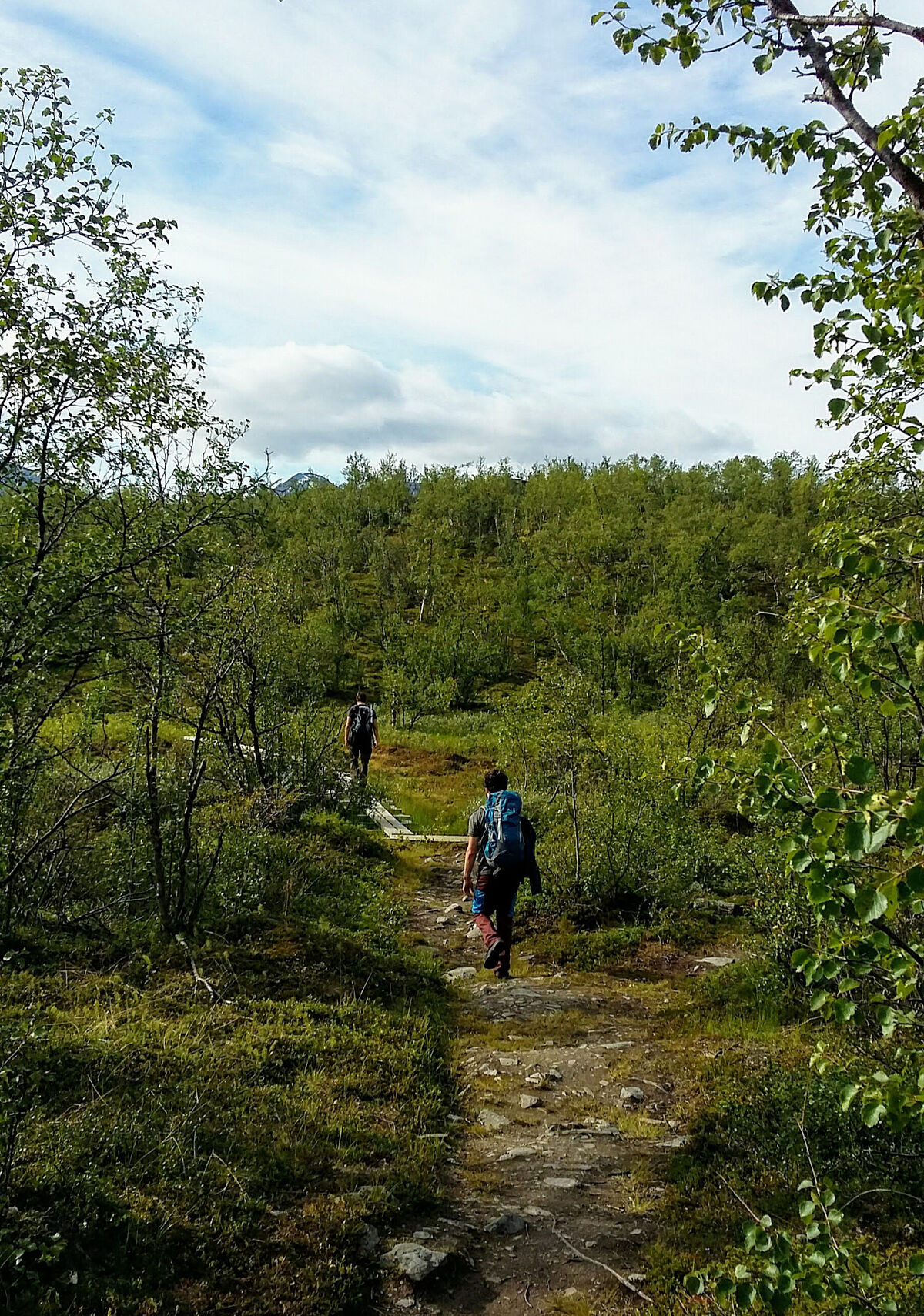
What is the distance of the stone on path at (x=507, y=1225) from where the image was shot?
5105mm

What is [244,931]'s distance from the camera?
31.3 ft

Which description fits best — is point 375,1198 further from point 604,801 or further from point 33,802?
point 604,801

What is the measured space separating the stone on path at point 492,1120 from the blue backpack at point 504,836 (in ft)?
9.26

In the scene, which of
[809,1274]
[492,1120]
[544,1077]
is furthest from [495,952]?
[809,1274]

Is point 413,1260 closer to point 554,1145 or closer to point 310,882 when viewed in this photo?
point 554,1145

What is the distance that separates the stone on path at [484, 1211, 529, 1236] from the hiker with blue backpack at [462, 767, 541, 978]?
13.5 ft

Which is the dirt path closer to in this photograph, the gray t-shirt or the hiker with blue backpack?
the hiker with blue backpack

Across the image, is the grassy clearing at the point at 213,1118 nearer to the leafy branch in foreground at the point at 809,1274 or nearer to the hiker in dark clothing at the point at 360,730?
the leafy branch in foreground at the point at 809,1274

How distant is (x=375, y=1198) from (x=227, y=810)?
7.47m

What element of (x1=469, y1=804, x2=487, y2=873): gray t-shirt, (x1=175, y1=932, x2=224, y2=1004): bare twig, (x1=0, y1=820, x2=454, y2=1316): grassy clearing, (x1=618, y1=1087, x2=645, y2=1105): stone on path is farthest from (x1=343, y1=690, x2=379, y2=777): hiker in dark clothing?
(x1=618, y1=1087, x2=645, y2=1105): stone on path

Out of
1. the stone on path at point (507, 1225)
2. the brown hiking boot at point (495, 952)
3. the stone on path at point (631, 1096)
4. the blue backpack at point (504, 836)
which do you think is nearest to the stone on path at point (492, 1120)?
the stone on path at point (631, 1096)

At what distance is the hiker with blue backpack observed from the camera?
9242 mm

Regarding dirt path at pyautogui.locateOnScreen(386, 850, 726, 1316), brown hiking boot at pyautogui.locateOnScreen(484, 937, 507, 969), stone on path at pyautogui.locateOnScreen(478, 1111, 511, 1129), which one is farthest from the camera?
brown hiking boot at pyautogui.locateOnScreen(484, 937, 507, 969)

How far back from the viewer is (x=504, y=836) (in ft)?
30.4
